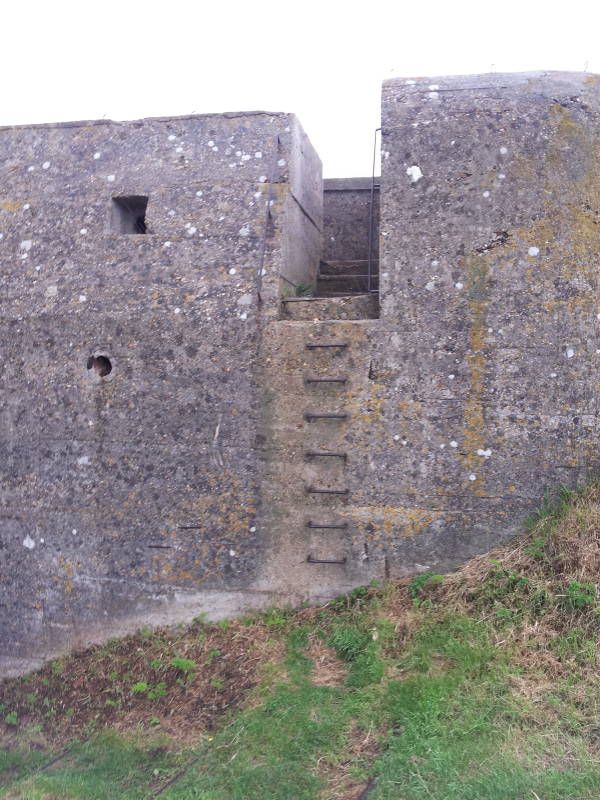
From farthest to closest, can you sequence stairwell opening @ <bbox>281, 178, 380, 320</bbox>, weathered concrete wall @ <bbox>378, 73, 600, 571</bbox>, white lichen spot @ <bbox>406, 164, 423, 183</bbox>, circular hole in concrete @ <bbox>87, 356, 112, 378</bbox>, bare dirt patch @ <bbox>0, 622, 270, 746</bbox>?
1. stairwell opening @ <bbox>281, 178, 380, 320</bbox>
2. circular hole in concrete @ <bbox>87, 356, 112, 378</bbox>
3. white lichen spot @ <bbox>406, 164, 423, 183</bbox>
4. weathered concrete wall @ <bbox>378, 73, 600, 571</bbox>
5. bare dirt patch @ <bbox>0, 622, 270, 746</bbox>

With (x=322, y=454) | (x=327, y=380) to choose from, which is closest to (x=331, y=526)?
(x=322, y=454)

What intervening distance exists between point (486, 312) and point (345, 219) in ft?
7.71

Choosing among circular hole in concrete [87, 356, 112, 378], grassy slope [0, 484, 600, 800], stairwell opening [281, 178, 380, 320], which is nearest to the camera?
grassy slope [0, 484, 600, 800]

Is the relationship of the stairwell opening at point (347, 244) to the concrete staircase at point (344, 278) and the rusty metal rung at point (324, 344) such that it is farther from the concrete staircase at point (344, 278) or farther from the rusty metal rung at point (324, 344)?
the rusty metal rung at point (324, 344)

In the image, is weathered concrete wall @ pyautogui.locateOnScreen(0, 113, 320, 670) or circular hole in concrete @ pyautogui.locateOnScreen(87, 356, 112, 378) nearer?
weathered concrete wall @ pyautogui.locateOnScreen(0, 113, 320, 670)

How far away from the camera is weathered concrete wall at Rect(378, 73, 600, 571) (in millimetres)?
4297

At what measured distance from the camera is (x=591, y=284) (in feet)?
14.2

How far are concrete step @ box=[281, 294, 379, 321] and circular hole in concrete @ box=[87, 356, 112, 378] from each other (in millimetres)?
1492

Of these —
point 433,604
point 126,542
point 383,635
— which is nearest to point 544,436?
point 433,604

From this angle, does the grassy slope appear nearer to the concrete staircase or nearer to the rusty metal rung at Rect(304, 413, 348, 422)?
the rusty metal rung at Rect(304, 413, 348, 422)

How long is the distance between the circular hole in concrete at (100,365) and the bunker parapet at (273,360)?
0.06 feet

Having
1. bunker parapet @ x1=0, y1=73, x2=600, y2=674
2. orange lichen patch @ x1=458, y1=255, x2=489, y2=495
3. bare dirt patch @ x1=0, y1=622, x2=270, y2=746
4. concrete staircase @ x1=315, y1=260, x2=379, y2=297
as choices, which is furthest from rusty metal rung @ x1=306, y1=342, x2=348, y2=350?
bare dirt patch @ x1=0, y1=622, x2=270, y2=746

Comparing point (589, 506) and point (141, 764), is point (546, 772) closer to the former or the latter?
point (589, 506)

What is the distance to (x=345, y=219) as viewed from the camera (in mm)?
6195
